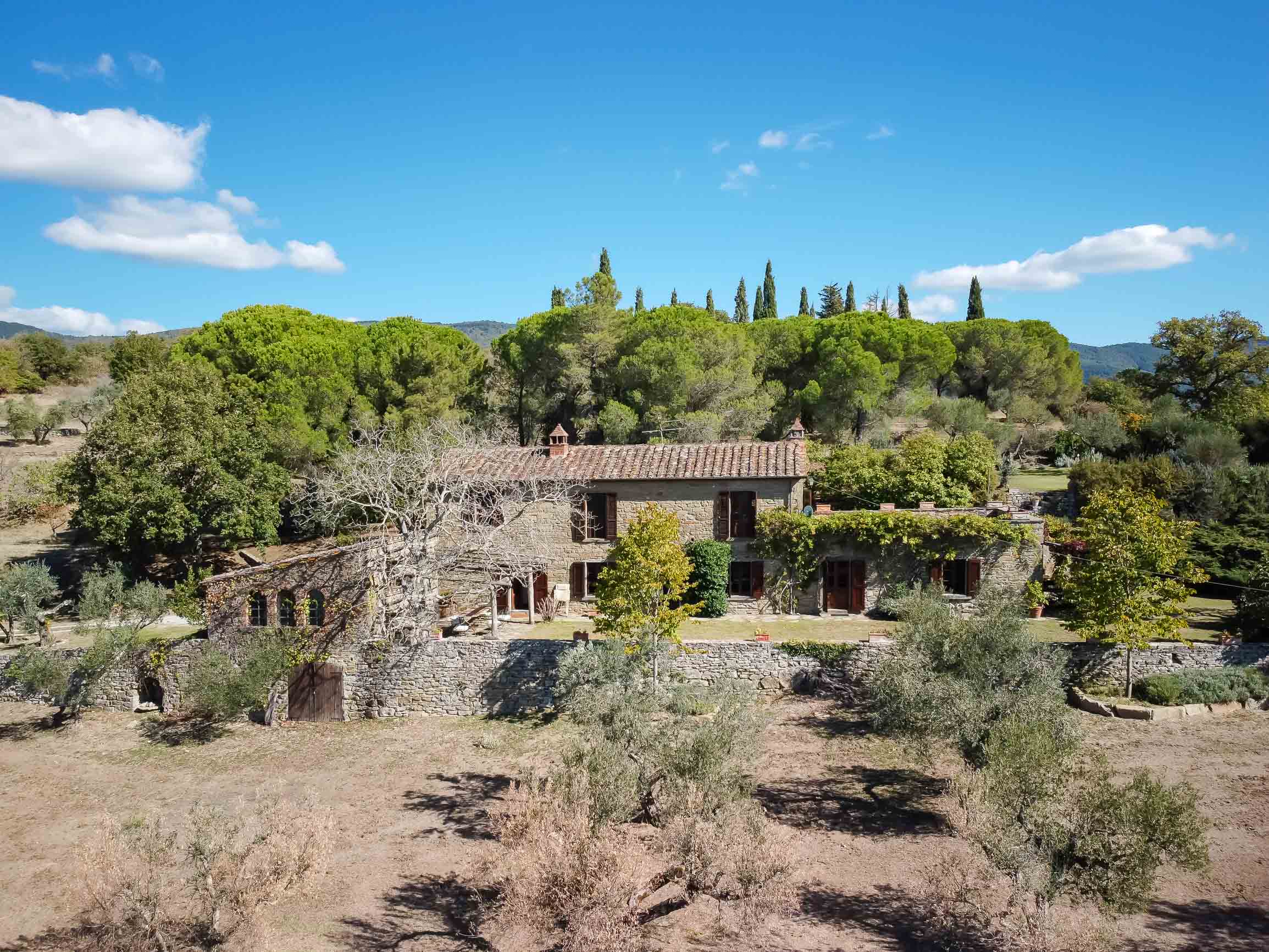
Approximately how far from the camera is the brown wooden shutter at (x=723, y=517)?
90.6ft

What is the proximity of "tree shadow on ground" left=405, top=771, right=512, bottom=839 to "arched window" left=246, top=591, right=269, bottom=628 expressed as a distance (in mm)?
8182

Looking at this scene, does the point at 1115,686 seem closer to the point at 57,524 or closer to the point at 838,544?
the point at 838,544

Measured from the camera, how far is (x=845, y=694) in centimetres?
2161

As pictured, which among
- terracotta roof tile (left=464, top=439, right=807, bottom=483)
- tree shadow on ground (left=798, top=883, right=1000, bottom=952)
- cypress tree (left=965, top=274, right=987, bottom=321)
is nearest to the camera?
tree shadow on ground (left=798, top=883, right=1000, bottom=952)

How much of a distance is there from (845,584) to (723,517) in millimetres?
4649

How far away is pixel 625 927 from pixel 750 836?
200 centimetres

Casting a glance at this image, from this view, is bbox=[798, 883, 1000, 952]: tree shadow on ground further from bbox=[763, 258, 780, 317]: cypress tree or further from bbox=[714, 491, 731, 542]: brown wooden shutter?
bbox=[763, 258, 780, 317]: cypress tree

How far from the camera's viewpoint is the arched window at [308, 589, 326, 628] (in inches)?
903

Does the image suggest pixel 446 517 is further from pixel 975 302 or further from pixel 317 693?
pixel 975 302

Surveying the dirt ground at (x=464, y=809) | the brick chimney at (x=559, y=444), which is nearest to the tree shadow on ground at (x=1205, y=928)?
the dirt ground at (x=464, y=809)

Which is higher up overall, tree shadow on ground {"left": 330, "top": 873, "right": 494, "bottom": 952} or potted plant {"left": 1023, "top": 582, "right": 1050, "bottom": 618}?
potted plant {"left": 1023, "top": 582, "right": 1050, "bottom": 618}

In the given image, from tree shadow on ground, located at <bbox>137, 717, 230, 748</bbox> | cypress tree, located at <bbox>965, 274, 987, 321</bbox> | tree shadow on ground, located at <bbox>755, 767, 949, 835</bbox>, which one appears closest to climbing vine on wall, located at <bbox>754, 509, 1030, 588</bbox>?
tree shadow on ground, located at <bbox>755, 767, 949, 835</bbox>

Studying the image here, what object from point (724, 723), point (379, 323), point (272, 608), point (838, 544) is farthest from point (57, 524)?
point (724, 723)

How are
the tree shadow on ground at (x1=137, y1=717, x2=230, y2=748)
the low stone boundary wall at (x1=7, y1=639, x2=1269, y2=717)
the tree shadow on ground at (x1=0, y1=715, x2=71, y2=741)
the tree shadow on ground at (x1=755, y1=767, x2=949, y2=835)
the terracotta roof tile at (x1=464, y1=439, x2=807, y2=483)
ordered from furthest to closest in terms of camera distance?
the terracotta roof tile at (x1=464, y1=439, x2=807, y2=483) → the tree shadow on ground at (x1=0, y1=715, x2=71, y2=741) → the low stone boundary wall at (x1=7, y1=639, x2=1269, y2=717) → the tree shadow on ground at (x1=137, y1=717, x2=230, y2=748) → the tree shadow on ground at (x1=755, y1=767, x2=949, y2=835)
